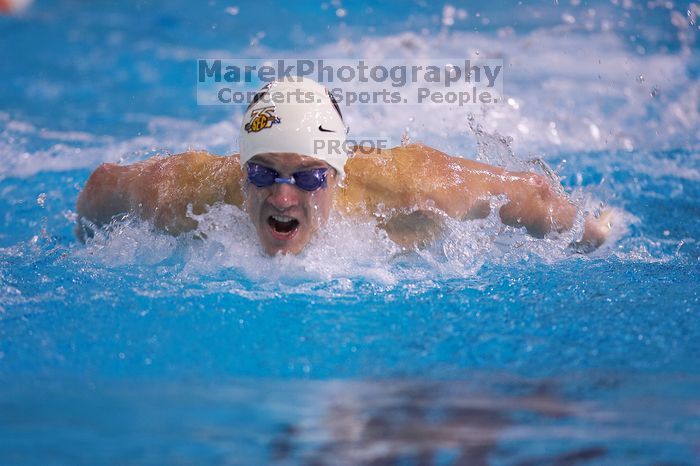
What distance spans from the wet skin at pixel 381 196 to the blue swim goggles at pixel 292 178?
0.08 metres

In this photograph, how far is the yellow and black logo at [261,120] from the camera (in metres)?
3.45

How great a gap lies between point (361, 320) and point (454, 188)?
3.27 ft

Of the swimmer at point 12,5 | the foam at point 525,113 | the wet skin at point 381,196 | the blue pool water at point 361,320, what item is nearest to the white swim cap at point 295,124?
the wet skin at point 381,196

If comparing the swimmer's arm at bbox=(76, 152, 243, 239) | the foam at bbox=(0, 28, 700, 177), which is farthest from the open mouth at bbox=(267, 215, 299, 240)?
the foam at bbox=(0, 28, 700, 177)

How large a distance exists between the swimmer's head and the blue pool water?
136mm

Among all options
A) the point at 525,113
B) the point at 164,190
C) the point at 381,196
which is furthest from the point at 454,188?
the point at 525,113

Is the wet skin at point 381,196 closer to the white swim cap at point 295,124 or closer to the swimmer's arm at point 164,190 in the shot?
the swimmer's arm at point 164,190

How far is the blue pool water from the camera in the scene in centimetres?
214

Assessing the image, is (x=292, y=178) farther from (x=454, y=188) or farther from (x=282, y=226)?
(x=454, y=188)

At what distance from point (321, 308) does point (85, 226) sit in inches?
62.3

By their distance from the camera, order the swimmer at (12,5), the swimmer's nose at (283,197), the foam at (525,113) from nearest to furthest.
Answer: the swimmer's nose at (283,197)
the foam at (525,113)
the swimmer at (12,5)

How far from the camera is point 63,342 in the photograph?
2.81 meters

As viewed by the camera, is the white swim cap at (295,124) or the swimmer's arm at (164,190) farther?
the swimmer's arm at (164,190)

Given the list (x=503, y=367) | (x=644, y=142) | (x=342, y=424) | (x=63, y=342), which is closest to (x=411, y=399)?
(x=342, y=424)
